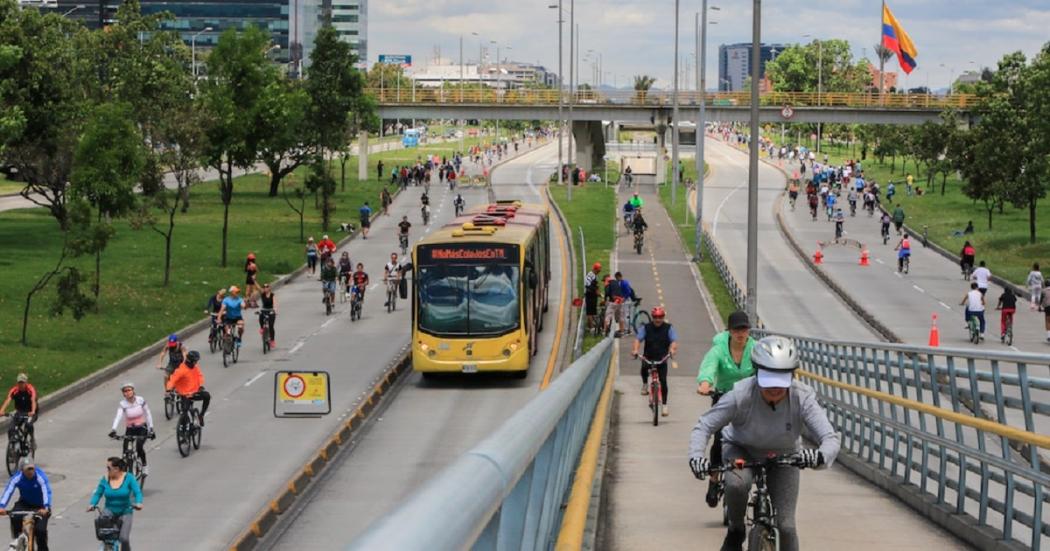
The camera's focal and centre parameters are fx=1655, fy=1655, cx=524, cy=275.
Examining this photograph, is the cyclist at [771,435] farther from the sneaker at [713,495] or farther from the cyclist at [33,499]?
the cyclist at [33,499]

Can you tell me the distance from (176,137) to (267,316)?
1487cm

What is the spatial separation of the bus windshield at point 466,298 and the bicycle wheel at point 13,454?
11.6 metres

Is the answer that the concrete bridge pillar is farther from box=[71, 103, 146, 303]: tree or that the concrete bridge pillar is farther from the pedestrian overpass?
box=[71, 103, 146, 303]: tree

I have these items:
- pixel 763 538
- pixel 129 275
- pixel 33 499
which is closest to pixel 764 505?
pixel 763 538

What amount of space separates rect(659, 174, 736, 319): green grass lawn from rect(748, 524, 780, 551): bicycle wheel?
116ft

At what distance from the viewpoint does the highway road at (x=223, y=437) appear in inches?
Result: 852

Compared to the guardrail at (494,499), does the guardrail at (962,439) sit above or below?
below

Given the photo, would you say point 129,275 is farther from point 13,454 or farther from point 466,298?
point 13,454

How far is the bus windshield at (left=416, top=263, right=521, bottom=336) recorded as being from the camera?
34500 mm

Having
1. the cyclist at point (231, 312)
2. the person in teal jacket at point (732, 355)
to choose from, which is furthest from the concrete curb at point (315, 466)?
the person in teal jacket at point (732, 355)

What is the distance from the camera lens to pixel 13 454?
24.3 meters

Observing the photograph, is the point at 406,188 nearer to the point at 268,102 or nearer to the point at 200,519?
the point at 268,102

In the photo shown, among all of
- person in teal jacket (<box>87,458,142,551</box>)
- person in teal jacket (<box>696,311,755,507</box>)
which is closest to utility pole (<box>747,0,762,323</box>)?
person in teal jacket (<box>87,458,142,551</box>)

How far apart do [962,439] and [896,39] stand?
86.7 meters
